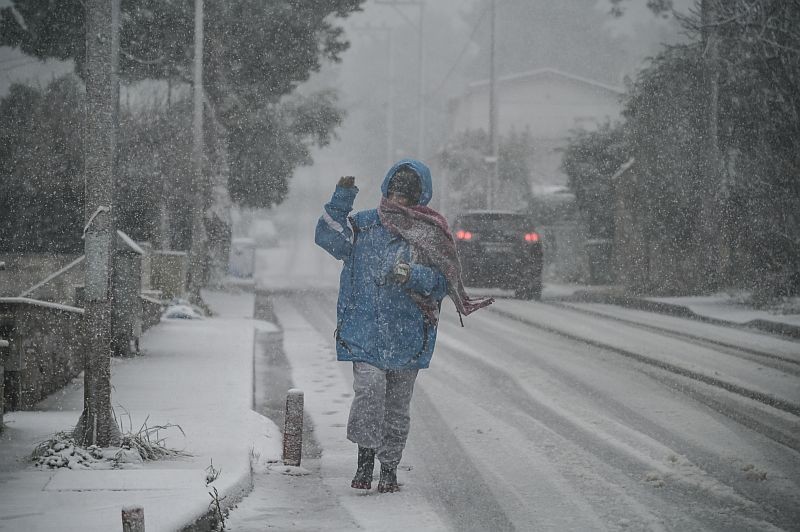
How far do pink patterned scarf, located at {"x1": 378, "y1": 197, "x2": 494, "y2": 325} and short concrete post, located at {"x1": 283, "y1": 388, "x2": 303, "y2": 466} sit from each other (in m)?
1.15

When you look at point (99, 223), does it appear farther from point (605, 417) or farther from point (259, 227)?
point (259, 227)

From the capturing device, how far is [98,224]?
21.1 feet

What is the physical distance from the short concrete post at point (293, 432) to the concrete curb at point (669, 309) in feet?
34.5

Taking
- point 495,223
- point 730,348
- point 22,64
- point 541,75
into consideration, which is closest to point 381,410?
point 730,348

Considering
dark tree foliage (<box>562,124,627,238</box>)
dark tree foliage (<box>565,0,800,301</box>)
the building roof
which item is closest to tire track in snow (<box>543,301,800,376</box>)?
dark tree foliage (<box>565,0,800,301</box>)

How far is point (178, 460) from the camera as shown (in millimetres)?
6309

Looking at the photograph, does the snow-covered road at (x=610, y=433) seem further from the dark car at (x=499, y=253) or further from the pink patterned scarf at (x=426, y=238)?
the dark car at (x=499, y=253)

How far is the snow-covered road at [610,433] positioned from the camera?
5.70 meters

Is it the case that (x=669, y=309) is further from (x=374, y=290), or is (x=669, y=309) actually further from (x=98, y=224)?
(x=98, y=224)

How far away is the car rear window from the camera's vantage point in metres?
21.8

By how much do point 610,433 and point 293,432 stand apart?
248 centimetres

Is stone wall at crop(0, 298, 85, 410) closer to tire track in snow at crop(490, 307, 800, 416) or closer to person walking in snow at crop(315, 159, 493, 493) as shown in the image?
person walking in snow at crop(315, 159, 493, 493)

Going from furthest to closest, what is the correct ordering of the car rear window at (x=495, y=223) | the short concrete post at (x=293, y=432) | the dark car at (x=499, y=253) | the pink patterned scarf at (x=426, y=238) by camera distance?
the car rear window at (x=495, y=223) < the dark car at (x=499, y=253) < the short concrete post at (x=293, y=432) < the pink patterned scarf at (x=426, y=238)

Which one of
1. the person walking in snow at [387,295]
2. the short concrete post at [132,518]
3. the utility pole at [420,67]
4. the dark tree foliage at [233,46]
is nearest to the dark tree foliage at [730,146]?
the dark tree foliage at [233,46]
